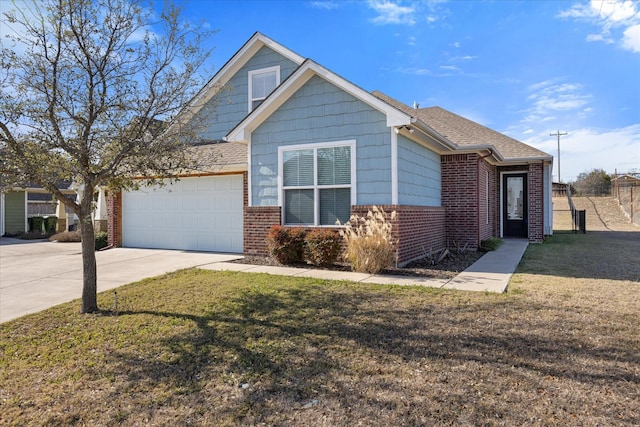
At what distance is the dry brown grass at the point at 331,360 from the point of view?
3004mm

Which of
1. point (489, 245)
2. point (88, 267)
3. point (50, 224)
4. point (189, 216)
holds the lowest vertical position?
point (489, 245)

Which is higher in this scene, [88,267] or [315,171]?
[315,171]

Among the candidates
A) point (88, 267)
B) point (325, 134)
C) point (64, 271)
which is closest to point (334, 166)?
point (325, 134)

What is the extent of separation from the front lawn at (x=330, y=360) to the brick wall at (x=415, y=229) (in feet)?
7.79

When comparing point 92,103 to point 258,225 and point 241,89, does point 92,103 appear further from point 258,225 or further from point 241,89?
point 241,89

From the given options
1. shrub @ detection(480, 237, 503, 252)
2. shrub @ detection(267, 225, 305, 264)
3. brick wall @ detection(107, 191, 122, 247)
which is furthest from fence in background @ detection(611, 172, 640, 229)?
brick wall @ detection(107, 191, 122, 247)

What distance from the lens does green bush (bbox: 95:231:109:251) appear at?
529 inches

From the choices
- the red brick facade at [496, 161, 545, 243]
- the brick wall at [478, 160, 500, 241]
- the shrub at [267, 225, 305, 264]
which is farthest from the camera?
the red brick facade at [496, 161, 545, 243]

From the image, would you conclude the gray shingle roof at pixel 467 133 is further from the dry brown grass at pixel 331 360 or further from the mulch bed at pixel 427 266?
the dry brown grass at pixel 331 360

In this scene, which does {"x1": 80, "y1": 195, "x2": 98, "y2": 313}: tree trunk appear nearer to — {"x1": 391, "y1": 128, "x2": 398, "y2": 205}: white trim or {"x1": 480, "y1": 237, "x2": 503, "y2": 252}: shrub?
{"x1": 391, "y1": 128, "x2": 398, "y2": 205}: white trim

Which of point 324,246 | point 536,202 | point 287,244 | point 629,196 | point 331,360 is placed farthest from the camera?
point 629,196

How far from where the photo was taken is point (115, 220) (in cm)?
1364

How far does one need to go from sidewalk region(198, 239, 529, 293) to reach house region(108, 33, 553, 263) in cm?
128

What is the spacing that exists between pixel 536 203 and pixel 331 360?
44.0 ft
